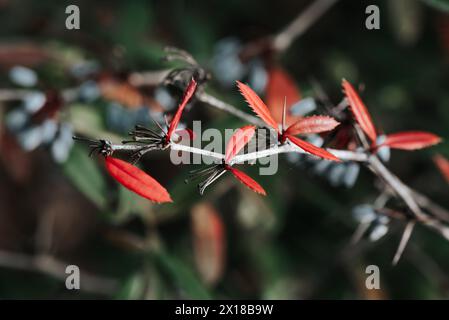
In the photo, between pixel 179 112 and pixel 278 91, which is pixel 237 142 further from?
pixel 278 91

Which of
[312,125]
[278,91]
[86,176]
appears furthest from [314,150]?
[278,91]

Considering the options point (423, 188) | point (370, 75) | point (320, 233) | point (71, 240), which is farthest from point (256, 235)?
point (71, 240)

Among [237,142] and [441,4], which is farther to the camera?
[441,4]

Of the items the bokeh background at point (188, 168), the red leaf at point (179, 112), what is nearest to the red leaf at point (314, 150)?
the red leaf at point (179, 112)

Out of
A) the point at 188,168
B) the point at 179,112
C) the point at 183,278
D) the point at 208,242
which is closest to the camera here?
the point at 179,112

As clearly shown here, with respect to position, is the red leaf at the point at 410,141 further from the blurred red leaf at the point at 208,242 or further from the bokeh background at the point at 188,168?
the blurred red leaf at the point at 208,242

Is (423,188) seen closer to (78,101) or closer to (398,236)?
(398,236)
